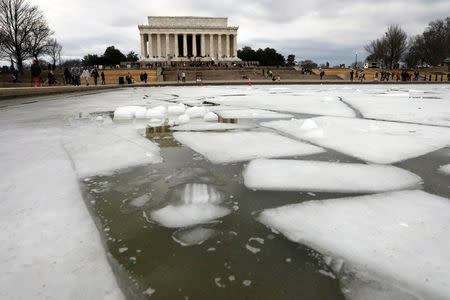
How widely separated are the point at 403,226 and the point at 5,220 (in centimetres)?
203

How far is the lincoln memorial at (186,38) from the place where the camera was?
2426 inches

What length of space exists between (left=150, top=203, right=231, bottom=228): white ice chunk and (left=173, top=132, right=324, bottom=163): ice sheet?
92 centimetres

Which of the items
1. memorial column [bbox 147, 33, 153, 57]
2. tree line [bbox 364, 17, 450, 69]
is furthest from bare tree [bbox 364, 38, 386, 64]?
memorial column [bbox 147, 33, 153, 57]

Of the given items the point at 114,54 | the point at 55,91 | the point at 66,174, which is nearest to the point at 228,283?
the point at 66,174

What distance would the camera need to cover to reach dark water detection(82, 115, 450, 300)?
1104mm

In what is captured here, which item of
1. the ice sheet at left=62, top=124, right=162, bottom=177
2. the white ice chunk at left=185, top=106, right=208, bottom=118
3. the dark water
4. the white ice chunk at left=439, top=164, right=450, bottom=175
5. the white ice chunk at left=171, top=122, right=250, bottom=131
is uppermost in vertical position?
the white ice chunk at left=185, top=106, right=208, bottom=118

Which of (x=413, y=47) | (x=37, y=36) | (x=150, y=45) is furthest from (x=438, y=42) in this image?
(x=37, y=36)

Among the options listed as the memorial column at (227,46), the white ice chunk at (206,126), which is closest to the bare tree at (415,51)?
the memorial column at (227,46)

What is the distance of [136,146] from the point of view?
3.17 meters

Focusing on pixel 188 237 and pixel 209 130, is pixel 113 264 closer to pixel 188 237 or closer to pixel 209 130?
pixel 188 237

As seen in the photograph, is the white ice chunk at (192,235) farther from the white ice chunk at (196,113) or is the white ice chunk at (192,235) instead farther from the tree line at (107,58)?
the tree line at (107,58)

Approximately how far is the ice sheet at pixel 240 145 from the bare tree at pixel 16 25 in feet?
131

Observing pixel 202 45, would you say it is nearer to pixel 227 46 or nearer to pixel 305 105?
pixel 227 46

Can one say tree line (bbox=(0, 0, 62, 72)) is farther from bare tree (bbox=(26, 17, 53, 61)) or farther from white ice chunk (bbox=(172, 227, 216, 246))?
white ice chunk (bbox=(172, 227, 216, 246))
